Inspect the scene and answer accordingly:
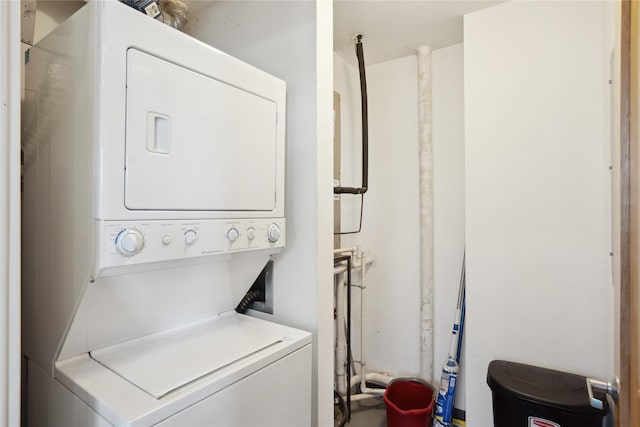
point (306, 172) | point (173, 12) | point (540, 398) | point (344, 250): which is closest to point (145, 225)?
point (306, 172)

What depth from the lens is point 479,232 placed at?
82.0 inches

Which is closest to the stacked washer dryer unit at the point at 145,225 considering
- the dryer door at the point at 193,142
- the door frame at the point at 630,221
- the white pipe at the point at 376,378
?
the dryer door at the point at 193,142

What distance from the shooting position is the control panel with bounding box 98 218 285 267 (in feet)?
3.11

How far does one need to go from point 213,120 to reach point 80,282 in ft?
2.20

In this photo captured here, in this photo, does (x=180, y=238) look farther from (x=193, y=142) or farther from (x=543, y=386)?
(x=543, y=386)

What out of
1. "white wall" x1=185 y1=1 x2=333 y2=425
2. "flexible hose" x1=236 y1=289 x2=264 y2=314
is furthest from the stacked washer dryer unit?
"flexible hose" x1=236 y1=289 x2=264 y2=314

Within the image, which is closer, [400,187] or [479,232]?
[479,232]

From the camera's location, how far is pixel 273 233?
1437 millimetres

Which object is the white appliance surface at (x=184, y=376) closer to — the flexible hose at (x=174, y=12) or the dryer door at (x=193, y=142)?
the dryer door at (x=193, y=142)

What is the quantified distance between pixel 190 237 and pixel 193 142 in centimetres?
32

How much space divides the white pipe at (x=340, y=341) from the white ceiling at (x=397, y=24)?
176 cm

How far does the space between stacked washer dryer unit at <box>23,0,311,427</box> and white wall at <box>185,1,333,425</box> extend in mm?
146
